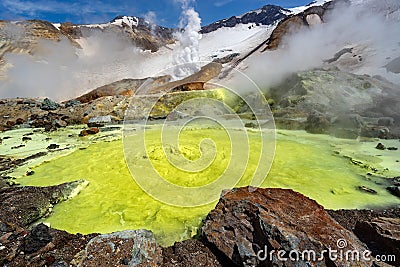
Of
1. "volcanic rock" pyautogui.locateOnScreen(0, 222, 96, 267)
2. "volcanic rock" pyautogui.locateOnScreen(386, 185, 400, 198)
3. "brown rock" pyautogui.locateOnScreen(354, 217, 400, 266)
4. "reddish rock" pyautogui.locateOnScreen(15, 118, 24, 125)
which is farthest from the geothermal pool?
"reddish rock" pyautogui.locateOnScreen(15, 118, 24, 125)

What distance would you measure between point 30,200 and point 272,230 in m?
3.93

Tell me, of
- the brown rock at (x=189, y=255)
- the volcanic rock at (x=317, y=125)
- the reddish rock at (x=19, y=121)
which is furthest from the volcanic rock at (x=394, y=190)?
the reddish rock at (x=19, y=121)

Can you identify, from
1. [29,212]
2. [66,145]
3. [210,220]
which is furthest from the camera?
[66,145]

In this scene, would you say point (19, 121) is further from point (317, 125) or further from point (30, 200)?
point (317, 125)

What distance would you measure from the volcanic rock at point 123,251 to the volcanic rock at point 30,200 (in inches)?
74.0

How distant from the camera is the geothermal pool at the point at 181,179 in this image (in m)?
3.93

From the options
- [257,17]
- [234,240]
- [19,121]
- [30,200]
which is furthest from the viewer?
[257,17]

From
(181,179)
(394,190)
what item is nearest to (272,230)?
(181,179)

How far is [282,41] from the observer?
1196 inches

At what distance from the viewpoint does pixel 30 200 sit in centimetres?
421

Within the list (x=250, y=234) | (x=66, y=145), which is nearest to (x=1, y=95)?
(x=66, y=145)

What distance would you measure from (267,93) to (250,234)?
16.9 metres

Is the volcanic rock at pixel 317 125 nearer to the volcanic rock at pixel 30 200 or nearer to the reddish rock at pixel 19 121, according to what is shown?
the volcanic rock at pixel 30 200

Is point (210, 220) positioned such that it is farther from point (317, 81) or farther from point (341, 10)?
point (341, 10)
